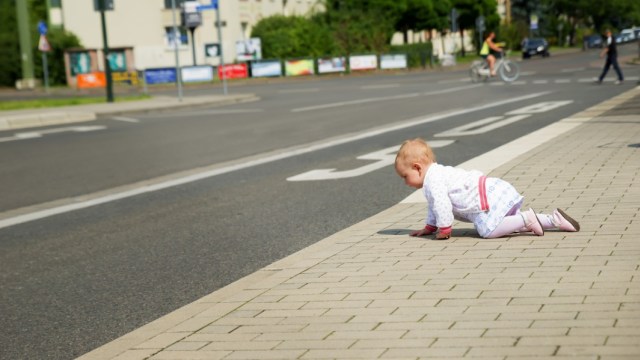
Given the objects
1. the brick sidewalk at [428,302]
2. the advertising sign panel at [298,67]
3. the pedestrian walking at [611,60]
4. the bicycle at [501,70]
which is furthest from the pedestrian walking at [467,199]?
the advertising sign panel at [298,67]

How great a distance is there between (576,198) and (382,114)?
599 inches

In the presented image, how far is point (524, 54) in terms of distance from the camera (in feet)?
276

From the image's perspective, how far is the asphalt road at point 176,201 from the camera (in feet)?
21.5

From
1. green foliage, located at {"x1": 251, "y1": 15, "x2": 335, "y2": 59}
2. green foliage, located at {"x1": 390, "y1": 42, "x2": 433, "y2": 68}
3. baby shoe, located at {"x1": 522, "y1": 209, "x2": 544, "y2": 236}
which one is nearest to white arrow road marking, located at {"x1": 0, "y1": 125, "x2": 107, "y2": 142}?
baby shoe, located at {"x1": 522, "y1": 209, "x2": 544, "y2": 236}

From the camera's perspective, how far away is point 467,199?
23.8 feet

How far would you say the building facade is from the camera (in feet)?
236

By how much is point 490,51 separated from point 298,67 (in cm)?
2695

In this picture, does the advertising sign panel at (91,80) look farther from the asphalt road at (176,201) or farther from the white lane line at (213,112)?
the asphalt road at (176,201)

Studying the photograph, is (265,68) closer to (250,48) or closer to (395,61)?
(250,48)

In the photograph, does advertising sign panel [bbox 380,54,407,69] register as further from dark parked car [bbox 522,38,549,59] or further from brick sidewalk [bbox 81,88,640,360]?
brick sidewalk [bbox 81,88,640,360]

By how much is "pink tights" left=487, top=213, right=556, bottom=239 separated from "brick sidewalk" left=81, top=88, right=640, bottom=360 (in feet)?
0.22

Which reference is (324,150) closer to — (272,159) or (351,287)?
(272,159)

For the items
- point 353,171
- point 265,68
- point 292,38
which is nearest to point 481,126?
point 353,171

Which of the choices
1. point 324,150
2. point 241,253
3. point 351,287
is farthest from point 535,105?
point 351,287
